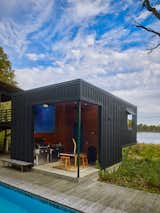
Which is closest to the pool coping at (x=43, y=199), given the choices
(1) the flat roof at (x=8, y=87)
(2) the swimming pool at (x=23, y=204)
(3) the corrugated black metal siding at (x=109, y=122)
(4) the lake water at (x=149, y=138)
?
(2) the swimming pool at (x=23, y=204)

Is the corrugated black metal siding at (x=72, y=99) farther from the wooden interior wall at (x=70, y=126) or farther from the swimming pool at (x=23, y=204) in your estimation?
the swimming pool at (x=23, y=204)

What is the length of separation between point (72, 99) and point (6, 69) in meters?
14.3

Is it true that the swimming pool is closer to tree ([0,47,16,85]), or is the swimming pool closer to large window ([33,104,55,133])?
large window ([33,104,55,133])

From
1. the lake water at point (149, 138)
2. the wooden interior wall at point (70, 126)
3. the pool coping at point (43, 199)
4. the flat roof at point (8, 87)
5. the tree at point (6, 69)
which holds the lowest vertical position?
the pool coping at point (43, 199)

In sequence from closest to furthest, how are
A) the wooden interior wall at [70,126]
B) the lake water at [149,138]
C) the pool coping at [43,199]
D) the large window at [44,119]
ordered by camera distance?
the pool coping at [43,199] → the large window at [44,119] → the wooden interior wall at [70,126] → the lake water at [149,138]

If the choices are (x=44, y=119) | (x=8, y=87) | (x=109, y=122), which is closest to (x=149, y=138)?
(x=109, y=122)

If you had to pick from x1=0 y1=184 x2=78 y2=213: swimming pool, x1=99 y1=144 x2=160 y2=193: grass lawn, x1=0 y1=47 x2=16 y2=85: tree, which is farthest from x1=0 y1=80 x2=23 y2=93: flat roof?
x1=99 y1=144 x2=160 y2=193: grass lawn

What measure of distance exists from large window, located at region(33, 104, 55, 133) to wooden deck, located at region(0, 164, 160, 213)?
3.08 metres

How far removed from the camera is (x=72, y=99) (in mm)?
6070

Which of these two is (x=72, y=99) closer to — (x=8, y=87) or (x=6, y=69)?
(x=8, y=87)

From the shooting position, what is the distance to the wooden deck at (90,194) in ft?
12.8

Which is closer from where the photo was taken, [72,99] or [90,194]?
[90,194]

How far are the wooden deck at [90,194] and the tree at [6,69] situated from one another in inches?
531

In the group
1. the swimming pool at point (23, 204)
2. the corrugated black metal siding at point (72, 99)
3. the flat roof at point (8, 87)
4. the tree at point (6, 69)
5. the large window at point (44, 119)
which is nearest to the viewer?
the swimming pool at point (23, 204)
